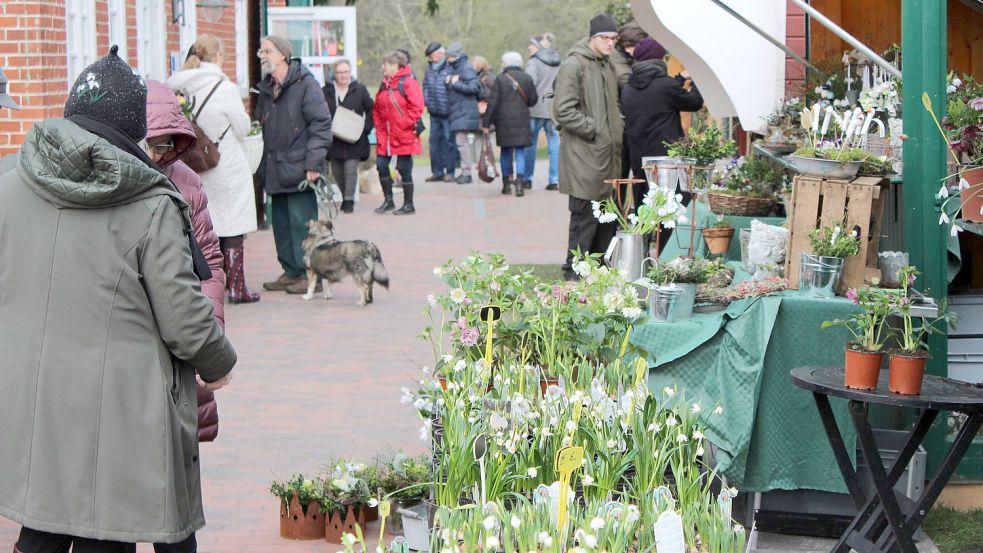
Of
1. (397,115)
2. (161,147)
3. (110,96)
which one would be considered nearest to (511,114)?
(397,115)

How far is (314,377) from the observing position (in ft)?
25.0

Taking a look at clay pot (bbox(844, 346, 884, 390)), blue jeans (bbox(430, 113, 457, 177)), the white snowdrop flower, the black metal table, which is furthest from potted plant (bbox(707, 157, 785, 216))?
blue jeans (bbox(430, 113, 457, 177))

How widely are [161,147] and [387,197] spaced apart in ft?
37.2

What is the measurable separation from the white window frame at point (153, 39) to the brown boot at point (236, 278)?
2.66 m

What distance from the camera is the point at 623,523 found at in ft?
10.5

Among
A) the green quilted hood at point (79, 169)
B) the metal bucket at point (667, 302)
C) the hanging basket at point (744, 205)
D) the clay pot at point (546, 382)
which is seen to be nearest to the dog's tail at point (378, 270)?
the hanging basket at point (744, 205)

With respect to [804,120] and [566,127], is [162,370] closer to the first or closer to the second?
[804,120]

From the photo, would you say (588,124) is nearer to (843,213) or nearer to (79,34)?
(79,34)

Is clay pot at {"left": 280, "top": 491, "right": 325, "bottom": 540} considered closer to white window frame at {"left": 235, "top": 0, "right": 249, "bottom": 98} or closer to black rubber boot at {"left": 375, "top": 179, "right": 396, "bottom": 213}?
white window frame at {"left": 235, "top": 0, "right": 249, "bottom": 98}

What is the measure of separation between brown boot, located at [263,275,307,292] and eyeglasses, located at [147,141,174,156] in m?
6.08

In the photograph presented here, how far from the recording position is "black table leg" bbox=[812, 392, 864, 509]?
13.8ft

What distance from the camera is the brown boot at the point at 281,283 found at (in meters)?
10.4

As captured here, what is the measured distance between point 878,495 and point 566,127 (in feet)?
19.0

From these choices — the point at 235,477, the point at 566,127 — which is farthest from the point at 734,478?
the point at 566,127
